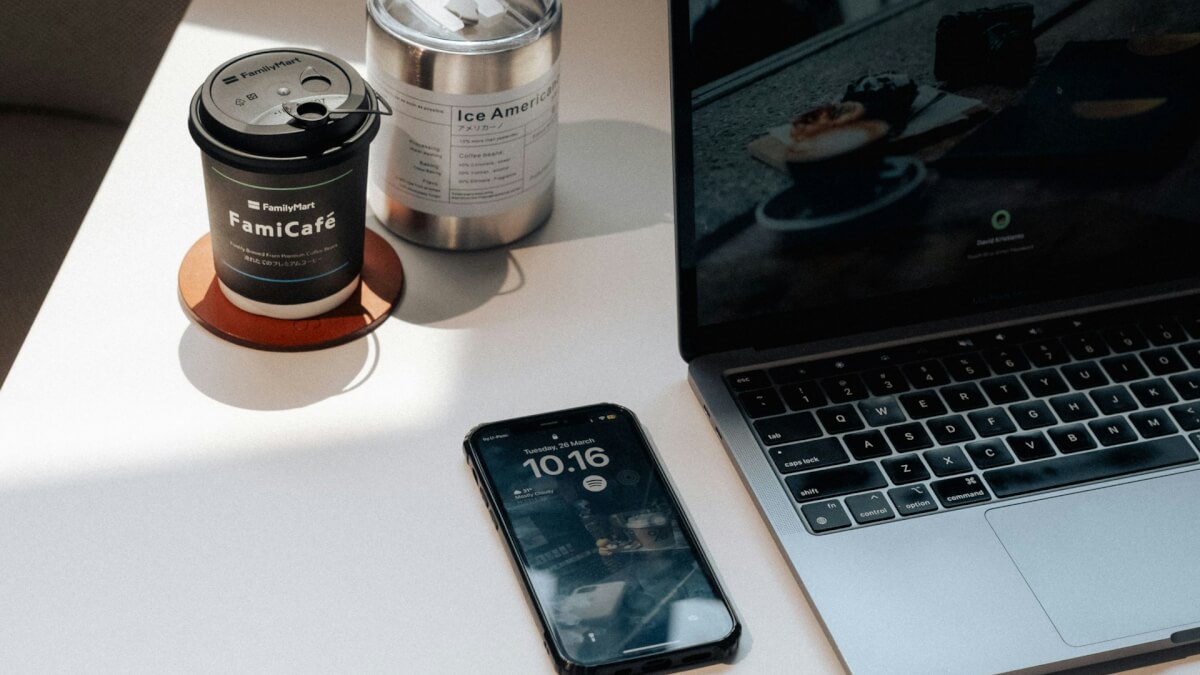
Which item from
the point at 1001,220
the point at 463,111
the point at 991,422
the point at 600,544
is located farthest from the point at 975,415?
the point at 463,111

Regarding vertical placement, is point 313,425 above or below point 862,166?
below

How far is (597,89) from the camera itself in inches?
35.8

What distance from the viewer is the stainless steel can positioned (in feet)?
2.25

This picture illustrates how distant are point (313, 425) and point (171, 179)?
0.75 ft

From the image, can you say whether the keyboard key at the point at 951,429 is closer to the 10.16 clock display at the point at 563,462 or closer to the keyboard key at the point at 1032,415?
the keyboard key at the point at 1032,415

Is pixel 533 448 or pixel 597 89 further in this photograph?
pixel 597 89

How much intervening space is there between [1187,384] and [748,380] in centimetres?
25

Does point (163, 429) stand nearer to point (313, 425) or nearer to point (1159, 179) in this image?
point (313, 425)

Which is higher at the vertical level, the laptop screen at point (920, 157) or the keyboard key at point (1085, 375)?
the laptop screen at point (920, 157)

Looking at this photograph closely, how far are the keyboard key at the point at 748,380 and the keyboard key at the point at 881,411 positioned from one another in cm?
5

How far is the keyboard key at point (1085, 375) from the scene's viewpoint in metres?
0.69

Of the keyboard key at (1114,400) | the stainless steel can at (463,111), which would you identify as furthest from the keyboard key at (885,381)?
the stainless steel can at (463,111)

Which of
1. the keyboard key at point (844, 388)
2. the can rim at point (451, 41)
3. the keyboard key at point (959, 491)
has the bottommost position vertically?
the keyboard key at point (959, 491)

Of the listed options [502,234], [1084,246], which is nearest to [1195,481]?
[1084,246]
